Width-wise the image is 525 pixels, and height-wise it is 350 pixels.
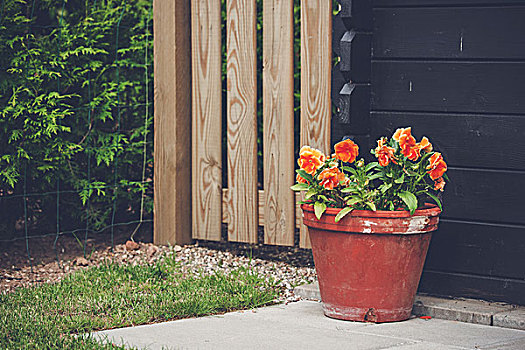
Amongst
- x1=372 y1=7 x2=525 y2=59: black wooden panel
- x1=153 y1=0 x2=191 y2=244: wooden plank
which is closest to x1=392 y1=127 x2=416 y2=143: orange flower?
x1=372 y1=7 x2=525 y2=59: black wooden panel

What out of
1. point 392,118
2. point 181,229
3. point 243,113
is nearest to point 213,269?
point 181,229

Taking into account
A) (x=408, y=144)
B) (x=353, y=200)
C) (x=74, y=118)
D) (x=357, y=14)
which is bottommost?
(x=353, y=200)

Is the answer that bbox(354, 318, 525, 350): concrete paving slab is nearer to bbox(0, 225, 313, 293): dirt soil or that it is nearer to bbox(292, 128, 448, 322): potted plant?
bbox(292, 128, 448, 322): potted plant

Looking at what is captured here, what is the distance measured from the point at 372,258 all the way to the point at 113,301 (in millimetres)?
1257

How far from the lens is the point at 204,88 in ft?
17.4

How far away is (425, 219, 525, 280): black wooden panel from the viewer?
3.95 m

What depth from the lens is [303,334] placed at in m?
3.62

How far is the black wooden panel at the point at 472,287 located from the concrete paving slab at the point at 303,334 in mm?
278

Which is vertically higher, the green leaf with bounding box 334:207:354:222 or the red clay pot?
the green leaf with bounding box 334:207:354:222

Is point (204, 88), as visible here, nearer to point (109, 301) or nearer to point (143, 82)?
point (143, 82)

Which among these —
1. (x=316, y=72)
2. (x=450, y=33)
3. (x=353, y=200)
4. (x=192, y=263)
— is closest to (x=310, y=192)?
(x=353, y=200)

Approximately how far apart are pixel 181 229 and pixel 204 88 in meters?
0.92

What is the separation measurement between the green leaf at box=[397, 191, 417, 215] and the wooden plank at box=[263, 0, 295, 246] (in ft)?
4.36

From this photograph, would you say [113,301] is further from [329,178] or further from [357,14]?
[357,14]
